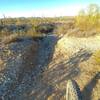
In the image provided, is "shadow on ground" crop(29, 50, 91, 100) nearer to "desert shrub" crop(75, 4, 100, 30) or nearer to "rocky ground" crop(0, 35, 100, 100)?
"rocky ground" crop(0, 35, 100, 100)

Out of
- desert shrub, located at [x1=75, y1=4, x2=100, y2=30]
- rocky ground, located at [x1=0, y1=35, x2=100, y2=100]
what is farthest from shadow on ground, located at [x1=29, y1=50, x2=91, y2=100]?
desert shrub, located at [x1=75, y1=4, x2=100, y2=30]

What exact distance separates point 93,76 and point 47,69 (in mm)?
2913

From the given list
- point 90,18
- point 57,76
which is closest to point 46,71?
point 57,76

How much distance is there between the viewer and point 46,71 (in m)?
14.8

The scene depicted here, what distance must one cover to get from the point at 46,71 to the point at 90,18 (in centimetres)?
1298

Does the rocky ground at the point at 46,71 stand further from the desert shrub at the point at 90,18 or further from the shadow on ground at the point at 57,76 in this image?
the desert shrub at the point at 90,18

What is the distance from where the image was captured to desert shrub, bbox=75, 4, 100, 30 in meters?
25.9

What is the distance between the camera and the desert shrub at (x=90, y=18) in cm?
2592

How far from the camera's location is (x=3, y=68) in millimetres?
14266

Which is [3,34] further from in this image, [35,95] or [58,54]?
[35,95]

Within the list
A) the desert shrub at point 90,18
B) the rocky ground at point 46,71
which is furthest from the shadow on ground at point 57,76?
the desert shrub at point 90,18

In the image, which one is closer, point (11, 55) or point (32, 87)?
point (32, 87)

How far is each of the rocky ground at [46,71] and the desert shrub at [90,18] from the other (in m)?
6.39

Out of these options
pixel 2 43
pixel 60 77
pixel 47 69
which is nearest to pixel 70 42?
pixel 2 43
